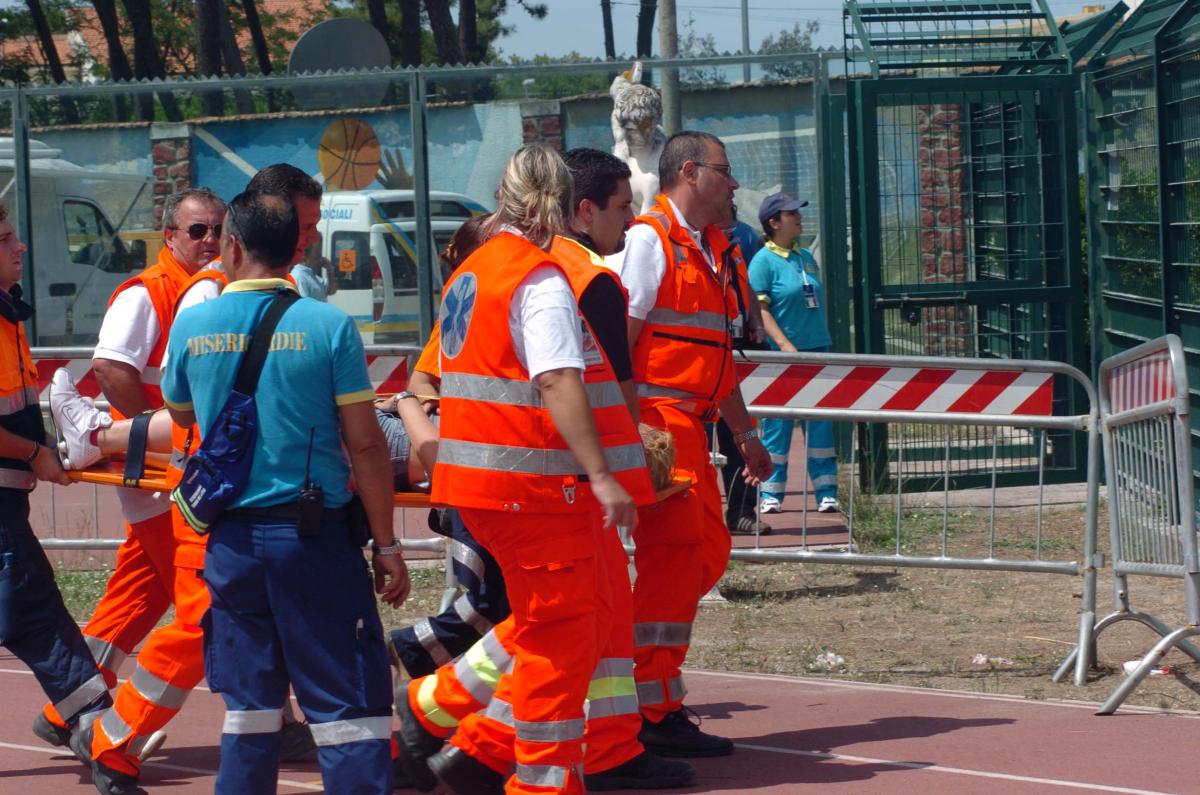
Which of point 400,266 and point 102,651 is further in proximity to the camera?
point 400,266

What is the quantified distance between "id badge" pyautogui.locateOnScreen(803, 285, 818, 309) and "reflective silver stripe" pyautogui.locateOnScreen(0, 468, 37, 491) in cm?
583

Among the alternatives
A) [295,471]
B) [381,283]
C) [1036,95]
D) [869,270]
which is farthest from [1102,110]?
[295,471]

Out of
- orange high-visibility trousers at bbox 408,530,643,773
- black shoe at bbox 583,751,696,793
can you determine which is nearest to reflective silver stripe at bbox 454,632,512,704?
orange high-visibility trousers at bbox 408,530,643,773

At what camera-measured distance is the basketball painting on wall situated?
1214cm

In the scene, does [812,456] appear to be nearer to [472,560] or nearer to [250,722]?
[472,560]

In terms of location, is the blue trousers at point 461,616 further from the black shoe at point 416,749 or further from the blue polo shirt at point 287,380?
the blue polo shirt at point 287,380

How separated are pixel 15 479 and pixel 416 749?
1.56 m

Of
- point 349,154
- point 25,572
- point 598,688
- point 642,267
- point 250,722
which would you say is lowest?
point 598,688

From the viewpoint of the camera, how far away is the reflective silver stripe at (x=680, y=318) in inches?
211

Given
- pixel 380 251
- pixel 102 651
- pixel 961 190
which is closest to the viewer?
pixel 102 651

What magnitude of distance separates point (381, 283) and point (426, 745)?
7544 mm

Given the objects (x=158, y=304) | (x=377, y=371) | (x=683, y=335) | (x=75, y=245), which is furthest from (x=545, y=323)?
(x=75, y=245)

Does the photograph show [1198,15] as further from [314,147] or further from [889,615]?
[314,147]

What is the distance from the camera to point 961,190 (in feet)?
36.5
